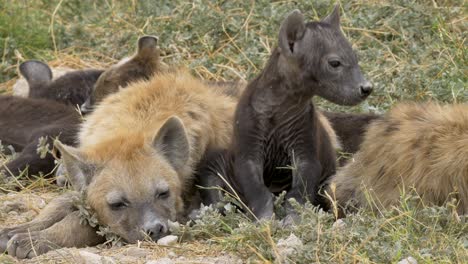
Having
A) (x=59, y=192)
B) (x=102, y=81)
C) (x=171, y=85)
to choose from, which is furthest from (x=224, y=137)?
(x=102, y=81)

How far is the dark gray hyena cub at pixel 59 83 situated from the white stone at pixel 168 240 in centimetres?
310

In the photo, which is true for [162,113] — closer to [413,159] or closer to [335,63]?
[335,63]

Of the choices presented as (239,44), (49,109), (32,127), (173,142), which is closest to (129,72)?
(49,109)

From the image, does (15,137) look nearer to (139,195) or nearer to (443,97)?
(139,195)

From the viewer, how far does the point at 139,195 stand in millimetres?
5777

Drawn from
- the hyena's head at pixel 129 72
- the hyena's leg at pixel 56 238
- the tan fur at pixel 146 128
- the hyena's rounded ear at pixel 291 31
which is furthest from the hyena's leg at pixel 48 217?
the hyena's head at pixel 129 72

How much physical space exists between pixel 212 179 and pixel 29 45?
4085 mm

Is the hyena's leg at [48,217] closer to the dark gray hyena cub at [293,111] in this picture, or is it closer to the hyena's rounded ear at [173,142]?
the hyena's rounded ear at [173,142]

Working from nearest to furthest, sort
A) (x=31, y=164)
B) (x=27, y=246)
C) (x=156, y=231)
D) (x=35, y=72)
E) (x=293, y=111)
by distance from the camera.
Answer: (x=156, y=231), (x=27, y=246), (x=293, y=111), (x=31, y=164), (x=35, y=72)

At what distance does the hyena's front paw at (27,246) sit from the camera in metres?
5.77

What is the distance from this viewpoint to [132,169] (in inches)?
231

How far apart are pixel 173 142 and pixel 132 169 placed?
393 mm

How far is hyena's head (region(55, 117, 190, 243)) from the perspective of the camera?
5.75 m

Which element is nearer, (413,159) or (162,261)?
(162,261)
